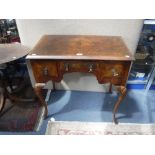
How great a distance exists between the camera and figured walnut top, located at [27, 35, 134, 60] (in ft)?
3.78

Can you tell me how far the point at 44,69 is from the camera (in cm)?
125

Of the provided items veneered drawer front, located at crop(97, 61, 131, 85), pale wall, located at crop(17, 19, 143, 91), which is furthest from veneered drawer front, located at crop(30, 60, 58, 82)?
pale wall, located at crop(17, 19, 143, 91)

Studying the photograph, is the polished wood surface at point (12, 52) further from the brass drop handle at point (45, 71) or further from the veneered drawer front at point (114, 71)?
the veneered drawer front at point (114, 71)

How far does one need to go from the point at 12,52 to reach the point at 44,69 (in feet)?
1.34

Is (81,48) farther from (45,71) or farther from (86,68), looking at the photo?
(45,71)

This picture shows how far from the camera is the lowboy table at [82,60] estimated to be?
115 cm

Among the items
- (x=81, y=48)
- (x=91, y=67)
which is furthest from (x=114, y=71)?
(x=81, y=48)

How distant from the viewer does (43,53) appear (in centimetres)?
120

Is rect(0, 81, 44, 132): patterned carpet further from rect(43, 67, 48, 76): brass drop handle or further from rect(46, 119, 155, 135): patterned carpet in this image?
rect(43, 67, 48, 76): brass drop handle
